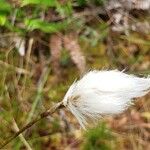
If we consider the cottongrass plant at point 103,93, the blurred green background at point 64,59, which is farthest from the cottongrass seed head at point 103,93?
the blurred green background at point 64,59

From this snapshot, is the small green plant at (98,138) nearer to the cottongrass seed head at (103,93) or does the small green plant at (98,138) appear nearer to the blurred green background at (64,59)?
the blurred green background at (64,59)

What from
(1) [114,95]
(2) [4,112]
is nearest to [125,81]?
(1) [114,95]

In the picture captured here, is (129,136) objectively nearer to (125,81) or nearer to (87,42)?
(87,42)

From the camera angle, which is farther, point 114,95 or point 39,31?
point 39,31

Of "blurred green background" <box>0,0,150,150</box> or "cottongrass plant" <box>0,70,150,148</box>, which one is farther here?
"blurred green background" <box>0,0,150,150</box>

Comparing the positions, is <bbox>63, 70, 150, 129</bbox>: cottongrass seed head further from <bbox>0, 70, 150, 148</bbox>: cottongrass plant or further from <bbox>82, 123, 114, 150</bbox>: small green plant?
<bbox>82, 123, 114, 150</bbox>: small green plant

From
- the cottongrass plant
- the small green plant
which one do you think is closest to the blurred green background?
the small green plant

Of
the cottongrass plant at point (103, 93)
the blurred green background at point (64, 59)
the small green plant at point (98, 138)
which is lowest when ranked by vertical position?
the small green plant at point (98, 138)

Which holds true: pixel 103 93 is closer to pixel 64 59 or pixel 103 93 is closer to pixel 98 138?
pixel 98 138
